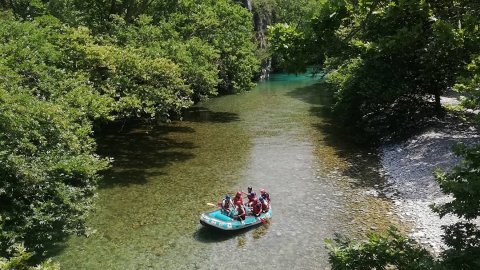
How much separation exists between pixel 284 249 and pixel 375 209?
15.4 ft

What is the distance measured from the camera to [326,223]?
15.5 m

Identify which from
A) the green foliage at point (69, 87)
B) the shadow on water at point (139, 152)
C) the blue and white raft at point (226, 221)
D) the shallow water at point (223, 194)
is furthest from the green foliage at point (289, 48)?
the shadow on water at point (139, 152)

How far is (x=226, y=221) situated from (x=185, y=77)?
16661 millimetres

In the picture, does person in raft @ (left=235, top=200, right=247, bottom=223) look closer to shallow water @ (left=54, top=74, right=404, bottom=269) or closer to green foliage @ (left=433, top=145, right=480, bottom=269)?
shallow water @ (left=54, top=74, right=404, bottom=269)

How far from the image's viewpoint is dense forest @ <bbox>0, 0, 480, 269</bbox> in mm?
5840

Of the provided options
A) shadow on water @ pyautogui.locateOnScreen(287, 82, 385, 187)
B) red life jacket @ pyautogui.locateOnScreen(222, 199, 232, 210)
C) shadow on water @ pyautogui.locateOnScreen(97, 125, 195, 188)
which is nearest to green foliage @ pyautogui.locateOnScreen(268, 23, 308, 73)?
red life jacket @ pyautogui.locateOnScreen(222, 199, 232, 210)

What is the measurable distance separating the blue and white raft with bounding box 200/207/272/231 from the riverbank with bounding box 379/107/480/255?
527 cm

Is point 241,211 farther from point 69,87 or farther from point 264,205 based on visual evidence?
point 69,87

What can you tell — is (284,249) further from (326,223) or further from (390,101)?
(390,101)

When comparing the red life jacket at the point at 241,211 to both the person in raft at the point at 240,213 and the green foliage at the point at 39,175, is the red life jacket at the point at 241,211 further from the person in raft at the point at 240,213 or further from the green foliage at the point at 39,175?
the green foliage at the point at 39,175

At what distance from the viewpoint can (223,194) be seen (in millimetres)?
18750

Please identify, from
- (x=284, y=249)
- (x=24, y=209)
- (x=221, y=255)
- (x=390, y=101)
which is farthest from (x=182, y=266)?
(x=390, y=101)

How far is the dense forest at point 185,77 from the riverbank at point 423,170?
1.90 m

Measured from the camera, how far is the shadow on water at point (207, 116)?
116 ft
